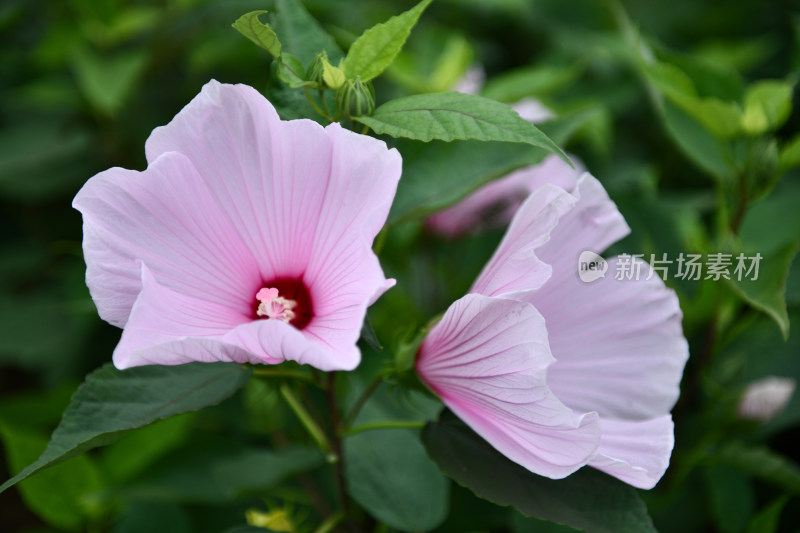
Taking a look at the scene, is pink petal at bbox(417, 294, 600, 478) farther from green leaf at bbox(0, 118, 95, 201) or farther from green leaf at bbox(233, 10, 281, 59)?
green leaf at bbox(0, 118, 95, 201)

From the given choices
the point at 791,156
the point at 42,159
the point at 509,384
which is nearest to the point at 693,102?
the point at 791,156

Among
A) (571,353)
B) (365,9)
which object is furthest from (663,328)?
(365,9)

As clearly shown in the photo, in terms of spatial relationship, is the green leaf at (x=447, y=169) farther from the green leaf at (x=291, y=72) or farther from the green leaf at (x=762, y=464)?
the green leaf at (x=762, y=464)

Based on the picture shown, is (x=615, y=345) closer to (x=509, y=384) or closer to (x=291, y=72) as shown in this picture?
(x=509, y=384)

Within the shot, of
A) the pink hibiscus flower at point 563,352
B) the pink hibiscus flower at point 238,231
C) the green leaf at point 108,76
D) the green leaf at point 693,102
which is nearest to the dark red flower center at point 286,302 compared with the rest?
the pink hibiscus flower at point 238,231

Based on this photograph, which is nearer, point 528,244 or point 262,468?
point 528,244

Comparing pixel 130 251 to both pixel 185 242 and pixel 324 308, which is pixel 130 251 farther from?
pixel 324 308

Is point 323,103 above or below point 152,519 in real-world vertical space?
above
